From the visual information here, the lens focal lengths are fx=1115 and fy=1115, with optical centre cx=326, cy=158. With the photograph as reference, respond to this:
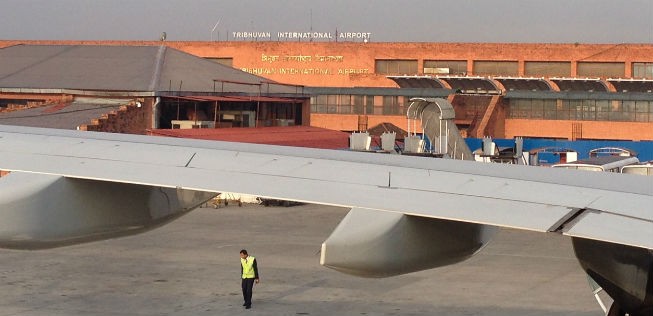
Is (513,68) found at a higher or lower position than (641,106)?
higher

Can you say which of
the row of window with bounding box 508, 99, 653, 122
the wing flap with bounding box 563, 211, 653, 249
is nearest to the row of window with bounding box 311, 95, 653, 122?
the row of window with bounding box 508, 99, 653, 122

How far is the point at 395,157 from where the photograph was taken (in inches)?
437

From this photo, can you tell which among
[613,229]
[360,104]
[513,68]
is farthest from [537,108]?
[613,229]

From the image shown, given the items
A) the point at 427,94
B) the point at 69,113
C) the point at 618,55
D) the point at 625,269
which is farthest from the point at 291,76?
the point at 625,269

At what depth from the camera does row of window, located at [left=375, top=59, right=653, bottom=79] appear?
104625 mm

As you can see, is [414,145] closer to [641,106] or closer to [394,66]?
[641,106]

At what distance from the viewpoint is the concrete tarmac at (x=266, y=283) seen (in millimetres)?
30469

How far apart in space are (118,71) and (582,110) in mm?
40853

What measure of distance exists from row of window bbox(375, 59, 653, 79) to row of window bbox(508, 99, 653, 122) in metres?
9.82

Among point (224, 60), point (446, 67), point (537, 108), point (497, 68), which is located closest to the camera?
point (537, 108)

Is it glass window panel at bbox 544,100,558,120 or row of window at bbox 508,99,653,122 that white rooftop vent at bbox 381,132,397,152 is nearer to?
row of window at bbox 508,99,653,122

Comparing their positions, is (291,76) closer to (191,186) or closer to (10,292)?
(10,292)

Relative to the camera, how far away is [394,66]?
11069 cm

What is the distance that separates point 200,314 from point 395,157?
19.1 metres
